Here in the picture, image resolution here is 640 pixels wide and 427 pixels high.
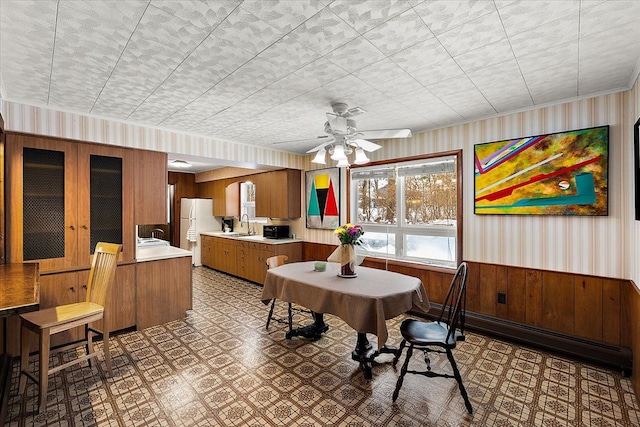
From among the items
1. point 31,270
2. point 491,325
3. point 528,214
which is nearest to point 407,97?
point 528,214

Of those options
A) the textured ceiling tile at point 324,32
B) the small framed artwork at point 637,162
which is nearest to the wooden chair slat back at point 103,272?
the textured ceiling tile at point 324,32

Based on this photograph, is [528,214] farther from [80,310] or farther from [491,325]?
[80,310]

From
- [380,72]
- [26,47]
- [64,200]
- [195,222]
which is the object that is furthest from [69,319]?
[195,222]

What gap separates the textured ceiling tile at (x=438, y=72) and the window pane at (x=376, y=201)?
83.0 inches

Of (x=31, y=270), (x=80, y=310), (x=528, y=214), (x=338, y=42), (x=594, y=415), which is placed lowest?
(x=594, y=415)

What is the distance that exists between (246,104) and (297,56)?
3.63 feet

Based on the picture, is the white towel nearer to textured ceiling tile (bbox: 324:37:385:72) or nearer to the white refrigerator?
the white refrigerator

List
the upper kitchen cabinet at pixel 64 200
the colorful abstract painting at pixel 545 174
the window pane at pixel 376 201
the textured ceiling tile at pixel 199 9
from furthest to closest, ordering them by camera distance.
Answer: the window pane at pixel 376 201 → the upper kitchen cabinet at pixel 64 200 → the colorful abstract painting at pixel 545 174 → the textured ceiling tile at pixel 199 9

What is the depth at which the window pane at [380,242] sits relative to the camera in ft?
14.9

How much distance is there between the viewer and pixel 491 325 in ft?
11.1

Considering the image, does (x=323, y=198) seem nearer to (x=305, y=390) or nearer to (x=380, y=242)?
(x=380, y=242)

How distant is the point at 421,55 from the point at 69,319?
129 inches

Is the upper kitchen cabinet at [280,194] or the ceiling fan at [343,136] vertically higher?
the ceiling fan at [343,136]

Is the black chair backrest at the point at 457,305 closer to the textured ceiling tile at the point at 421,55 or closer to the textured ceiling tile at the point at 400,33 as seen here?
the textured ceiling tile at the point at 421,55
